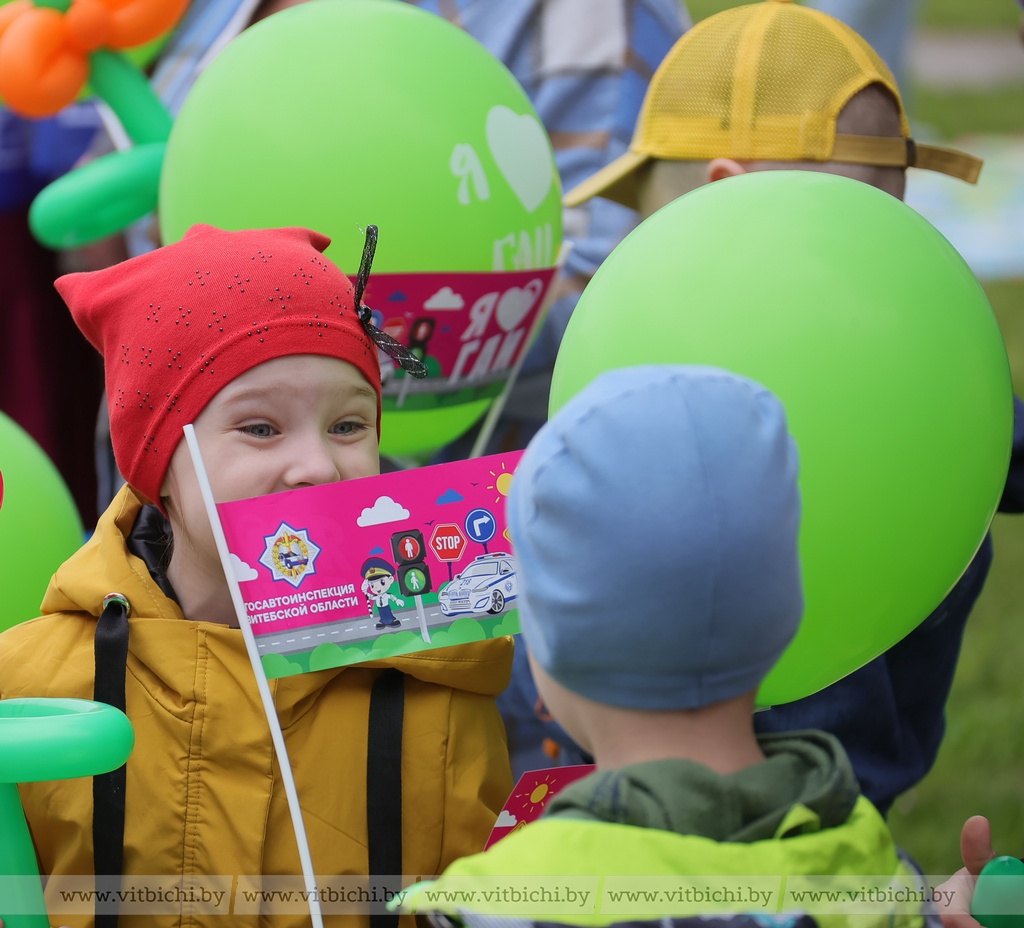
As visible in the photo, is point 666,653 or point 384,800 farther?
point 384,800

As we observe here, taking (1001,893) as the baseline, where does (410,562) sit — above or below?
above

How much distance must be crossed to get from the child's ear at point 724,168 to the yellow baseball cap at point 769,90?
0.9 inches

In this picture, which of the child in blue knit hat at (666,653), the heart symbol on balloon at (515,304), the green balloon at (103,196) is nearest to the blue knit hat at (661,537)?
the child in blue knit hat at (666,653)

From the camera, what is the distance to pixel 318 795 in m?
1.61

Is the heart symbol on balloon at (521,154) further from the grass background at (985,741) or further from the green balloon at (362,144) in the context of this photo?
the grass background at (985,741)

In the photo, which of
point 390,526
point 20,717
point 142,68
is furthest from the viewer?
point 142,68

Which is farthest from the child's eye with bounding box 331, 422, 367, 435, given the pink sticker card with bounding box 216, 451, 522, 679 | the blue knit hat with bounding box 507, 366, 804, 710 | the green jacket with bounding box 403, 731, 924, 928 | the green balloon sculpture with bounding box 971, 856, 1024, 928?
the green balloon sculpture with bounding box 971, 856, 1024, 928

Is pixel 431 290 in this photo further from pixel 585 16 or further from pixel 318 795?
pixel 585 16

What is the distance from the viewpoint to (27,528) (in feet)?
6.04

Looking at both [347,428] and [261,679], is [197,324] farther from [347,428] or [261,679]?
[261,679]

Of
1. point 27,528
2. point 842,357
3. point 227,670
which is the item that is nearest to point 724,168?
point 842,357

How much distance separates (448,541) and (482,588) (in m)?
0.07

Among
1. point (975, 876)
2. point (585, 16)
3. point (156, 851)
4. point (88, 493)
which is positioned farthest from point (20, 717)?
point (88, 493)

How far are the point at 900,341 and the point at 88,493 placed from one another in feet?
8.70
